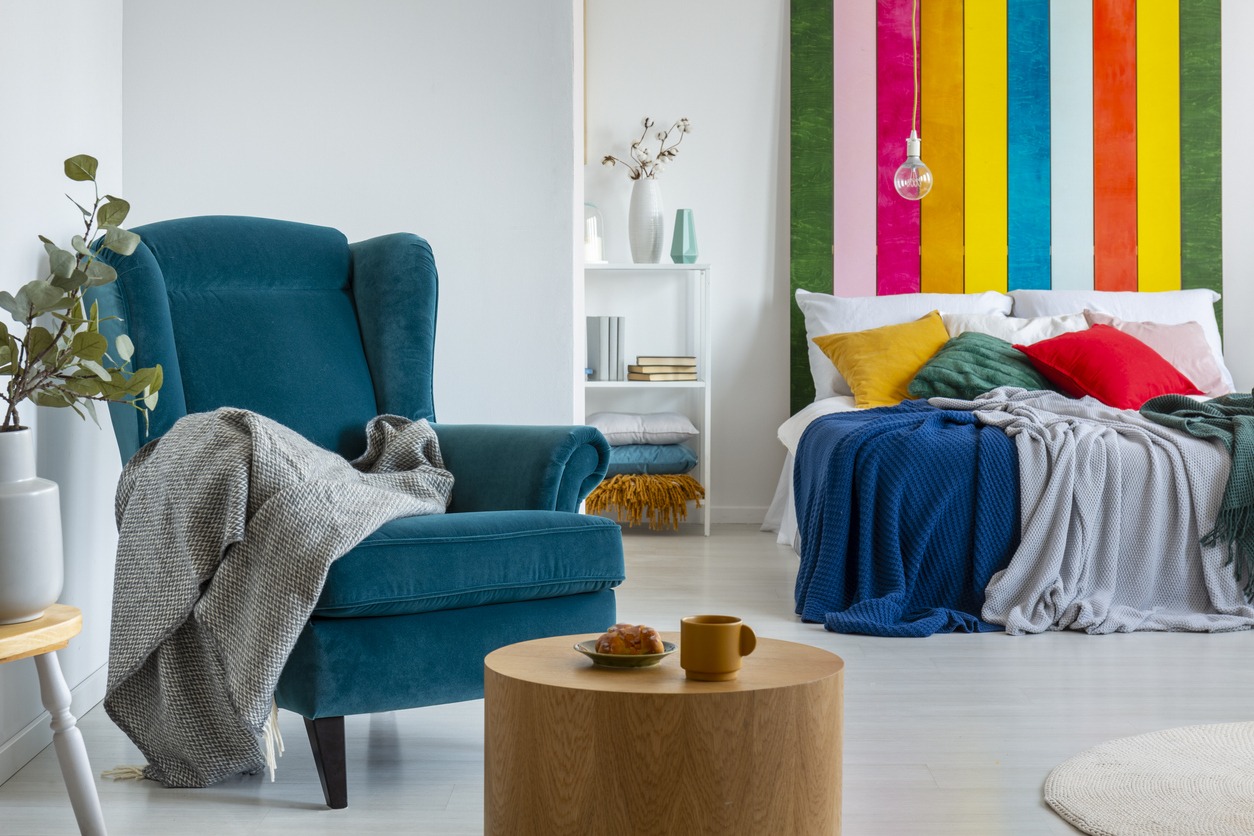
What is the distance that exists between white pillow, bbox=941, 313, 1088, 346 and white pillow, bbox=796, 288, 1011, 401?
19 centimetres

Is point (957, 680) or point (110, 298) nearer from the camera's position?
point (110, 298)

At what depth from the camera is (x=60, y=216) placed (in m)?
2.28

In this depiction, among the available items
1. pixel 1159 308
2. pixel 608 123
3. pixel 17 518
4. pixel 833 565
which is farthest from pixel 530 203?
pixel 1159 308

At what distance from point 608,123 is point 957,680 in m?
3.23

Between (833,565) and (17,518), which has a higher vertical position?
(17,518)

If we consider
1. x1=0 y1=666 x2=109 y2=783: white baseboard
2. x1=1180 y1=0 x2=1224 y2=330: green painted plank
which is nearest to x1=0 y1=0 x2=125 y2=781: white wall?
x1=0 y1=666 x2=109 y2=783: white baseboard

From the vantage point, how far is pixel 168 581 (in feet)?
5.94

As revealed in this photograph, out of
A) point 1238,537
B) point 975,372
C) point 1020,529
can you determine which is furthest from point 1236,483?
point 975,372

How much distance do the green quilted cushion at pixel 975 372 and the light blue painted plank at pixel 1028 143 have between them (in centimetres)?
100

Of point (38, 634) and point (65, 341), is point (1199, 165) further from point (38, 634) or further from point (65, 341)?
point (38, 634)

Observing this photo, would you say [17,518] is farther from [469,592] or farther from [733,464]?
[733,464]

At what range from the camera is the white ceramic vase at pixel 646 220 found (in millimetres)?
4859

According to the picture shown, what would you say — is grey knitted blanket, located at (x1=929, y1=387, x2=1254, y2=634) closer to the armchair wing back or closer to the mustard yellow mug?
the armchair wing back

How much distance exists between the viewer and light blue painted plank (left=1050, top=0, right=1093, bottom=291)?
5.05 metres
